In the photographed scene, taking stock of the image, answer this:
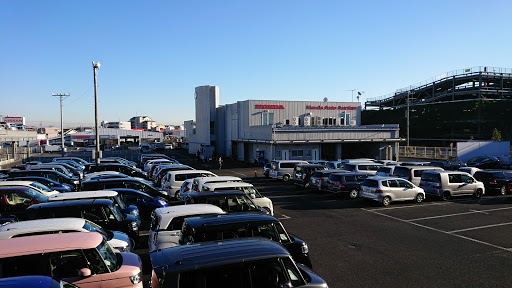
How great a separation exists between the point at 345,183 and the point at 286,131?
1852 cm

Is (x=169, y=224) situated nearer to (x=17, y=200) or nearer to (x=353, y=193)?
(x=17, y=200)

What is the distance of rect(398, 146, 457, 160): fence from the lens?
45.1 m

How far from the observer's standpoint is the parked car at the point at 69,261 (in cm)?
584

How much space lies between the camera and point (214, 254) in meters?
5.08

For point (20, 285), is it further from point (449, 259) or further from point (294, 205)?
point (294, 205)

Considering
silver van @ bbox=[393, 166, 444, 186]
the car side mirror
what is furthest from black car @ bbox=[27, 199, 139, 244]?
silver van @ bbox=[393, 166, 444, 186]

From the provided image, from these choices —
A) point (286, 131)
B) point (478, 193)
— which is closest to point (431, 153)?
point (286, 131)

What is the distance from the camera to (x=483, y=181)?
21.7 metres

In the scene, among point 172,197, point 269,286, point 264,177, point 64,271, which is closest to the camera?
point 269,286

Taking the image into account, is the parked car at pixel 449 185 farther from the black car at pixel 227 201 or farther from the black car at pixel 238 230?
the black car at pixel 238 230

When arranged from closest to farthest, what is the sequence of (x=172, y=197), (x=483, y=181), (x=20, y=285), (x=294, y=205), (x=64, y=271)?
1. (x=20, y=285)
2. (x=64, y=271)
3. (x=294, y=205)
4. (x=172, y=197)
5. (x=483, y=181)

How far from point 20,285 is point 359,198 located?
58.6 feet

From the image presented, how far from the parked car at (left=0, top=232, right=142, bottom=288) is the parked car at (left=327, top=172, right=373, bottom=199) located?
14549 millimetres

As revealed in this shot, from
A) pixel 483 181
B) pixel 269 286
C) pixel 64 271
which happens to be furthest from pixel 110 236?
pixel 483 181
